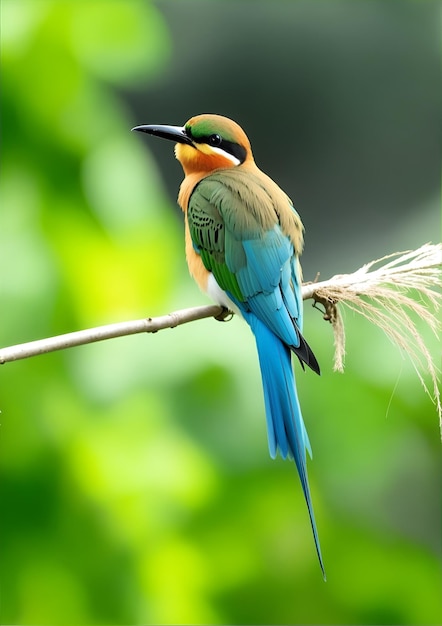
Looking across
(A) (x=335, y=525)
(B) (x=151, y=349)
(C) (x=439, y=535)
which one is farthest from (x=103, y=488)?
(C) (x=439, y=535)

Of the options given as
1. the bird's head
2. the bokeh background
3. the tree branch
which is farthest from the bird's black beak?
the bokeh background

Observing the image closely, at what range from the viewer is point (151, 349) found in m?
2.91

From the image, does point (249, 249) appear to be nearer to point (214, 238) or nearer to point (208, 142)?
point (214, 238)

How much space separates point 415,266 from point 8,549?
1.60 m

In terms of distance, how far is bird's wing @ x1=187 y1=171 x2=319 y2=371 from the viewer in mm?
1688

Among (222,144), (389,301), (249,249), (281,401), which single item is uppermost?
(222,144)

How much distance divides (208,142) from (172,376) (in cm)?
111

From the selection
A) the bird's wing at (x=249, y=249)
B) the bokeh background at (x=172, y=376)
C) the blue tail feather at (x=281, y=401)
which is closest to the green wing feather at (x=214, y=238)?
the bird's wing at (x=249, y=249)

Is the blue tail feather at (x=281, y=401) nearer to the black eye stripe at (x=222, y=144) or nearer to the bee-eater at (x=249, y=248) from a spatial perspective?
the bee-eater at (x=249, y=248)

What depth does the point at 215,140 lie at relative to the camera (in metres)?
1.93

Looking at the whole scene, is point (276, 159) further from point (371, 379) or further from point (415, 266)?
point (415, 266)

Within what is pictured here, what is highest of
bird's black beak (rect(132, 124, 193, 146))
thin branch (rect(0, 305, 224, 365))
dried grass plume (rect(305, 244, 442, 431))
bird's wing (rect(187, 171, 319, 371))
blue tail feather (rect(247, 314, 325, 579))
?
bird's black beak (rect(132, 124, 193, 146))

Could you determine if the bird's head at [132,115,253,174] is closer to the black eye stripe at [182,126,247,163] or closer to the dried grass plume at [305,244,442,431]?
the black eye stripe at [182,126,247,163]

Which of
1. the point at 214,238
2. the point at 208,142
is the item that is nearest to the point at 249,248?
the point at 214,238
